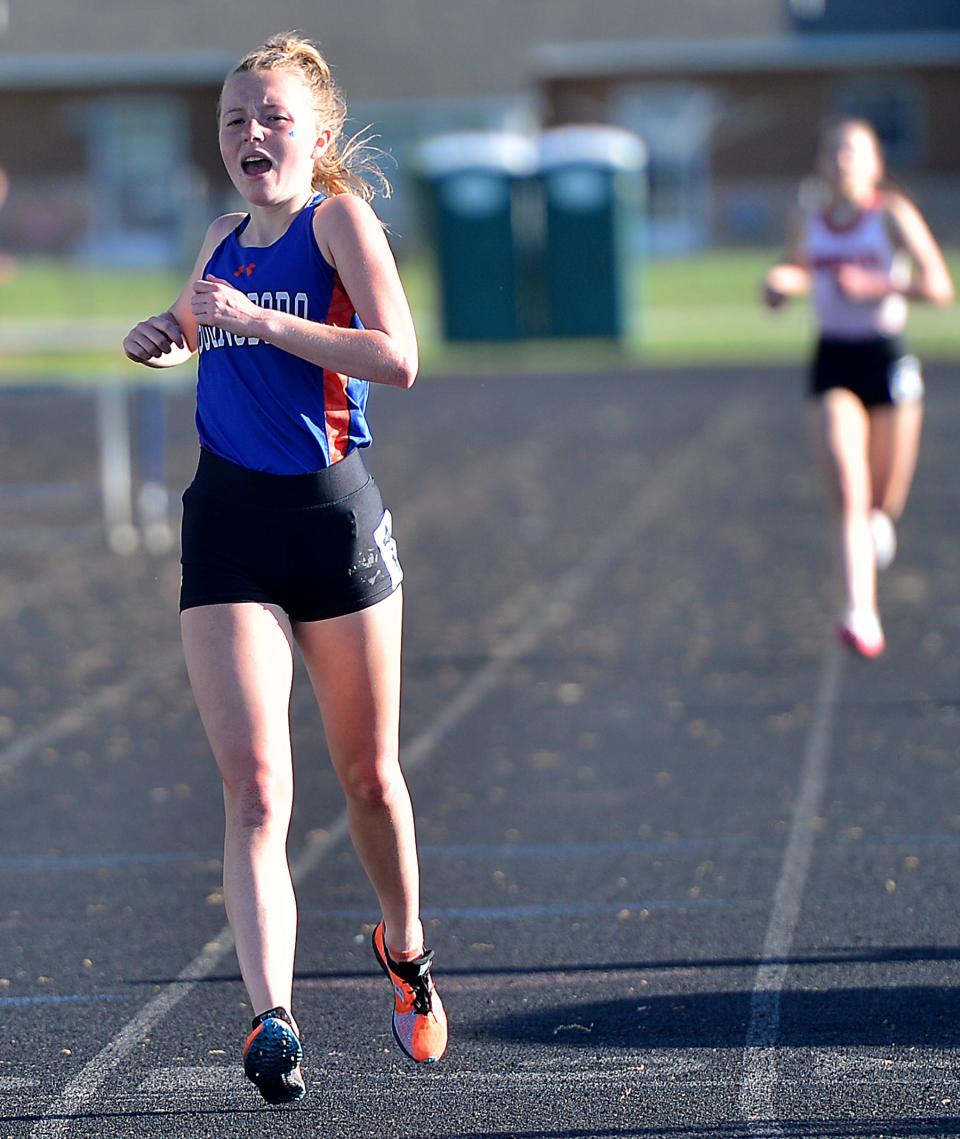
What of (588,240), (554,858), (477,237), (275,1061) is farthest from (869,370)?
(477,237)

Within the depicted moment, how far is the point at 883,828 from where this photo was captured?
6.11 meters

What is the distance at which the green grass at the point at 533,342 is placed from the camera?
2539 centimetres

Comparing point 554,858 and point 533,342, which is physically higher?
point 554,858

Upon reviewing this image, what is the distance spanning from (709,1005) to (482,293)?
22652mm

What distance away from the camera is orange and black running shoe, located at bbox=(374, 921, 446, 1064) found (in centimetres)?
409

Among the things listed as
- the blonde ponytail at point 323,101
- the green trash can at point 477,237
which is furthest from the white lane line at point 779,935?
the green trash can at point 477,237

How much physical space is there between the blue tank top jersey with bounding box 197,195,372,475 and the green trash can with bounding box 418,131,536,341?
22352 mm

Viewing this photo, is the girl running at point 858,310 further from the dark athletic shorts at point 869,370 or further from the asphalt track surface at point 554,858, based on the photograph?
the asphalt track surface at point 554,858

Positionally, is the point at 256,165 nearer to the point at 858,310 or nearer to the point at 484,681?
the point at 858,310

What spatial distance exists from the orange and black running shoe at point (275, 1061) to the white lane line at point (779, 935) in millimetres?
882

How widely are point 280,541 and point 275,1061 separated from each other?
101 cm

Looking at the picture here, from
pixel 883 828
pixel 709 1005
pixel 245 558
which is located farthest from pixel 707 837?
pixel 245 558

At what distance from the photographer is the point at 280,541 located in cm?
388

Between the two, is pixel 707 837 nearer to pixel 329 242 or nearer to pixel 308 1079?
pixel 308 1079
